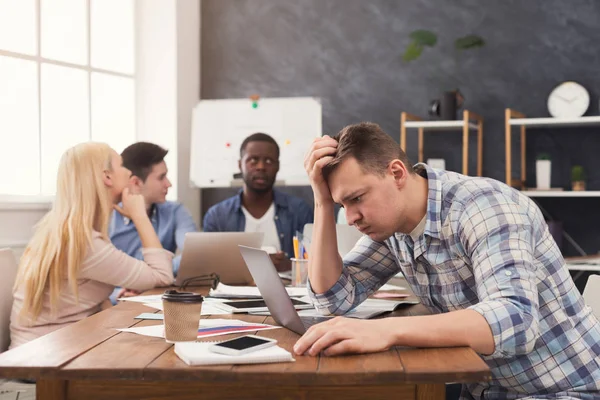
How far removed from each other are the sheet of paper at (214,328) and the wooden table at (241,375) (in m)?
0.19

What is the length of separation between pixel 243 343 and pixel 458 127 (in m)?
3.44

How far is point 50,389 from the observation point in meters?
1.27

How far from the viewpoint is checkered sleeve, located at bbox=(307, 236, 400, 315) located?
6.04 ft

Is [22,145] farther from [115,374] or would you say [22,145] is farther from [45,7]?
[115,374]

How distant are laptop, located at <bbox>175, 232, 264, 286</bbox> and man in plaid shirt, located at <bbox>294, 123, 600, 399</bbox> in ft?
2.77

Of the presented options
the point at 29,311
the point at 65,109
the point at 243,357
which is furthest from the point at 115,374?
the point at 65,109

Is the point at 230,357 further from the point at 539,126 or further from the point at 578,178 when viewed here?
the point at 539,126

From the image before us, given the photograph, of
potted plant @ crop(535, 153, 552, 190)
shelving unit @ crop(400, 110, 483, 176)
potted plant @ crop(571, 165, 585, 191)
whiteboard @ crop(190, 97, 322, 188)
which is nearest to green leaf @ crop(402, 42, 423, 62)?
shelving unit @ crop(400, 110, 483, 176)

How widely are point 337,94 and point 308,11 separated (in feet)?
1.99

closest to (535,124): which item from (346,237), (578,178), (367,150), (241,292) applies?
(578,178)

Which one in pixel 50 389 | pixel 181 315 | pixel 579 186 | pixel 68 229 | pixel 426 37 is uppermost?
pixel 426 37

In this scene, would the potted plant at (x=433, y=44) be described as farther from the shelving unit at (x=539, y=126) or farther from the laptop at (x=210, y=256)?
the laptop at (x=210, y=256)

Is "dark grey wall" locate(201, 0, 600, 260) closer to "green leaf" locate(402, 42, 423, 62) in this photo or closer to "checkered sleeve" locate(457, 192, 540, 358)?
"green leaf" locate(402, 42, 423, 62)

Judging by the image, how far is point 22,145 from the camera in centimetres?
383
